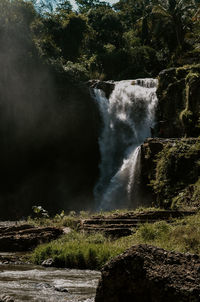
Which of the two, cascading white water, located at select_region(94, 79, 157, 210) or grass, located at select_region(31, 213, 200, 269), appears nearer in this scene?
grass, located at select_region(31, 213, 200, 269)

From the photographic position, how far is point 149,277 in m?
3.44

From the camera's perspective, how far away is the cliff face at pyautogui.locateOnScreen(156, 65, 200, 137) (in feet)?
68.4

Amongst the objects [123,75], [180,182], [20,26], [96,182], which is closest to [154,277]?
[180,182]

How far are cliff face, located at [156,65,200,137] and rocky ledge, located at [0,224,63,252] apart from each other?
11198mm

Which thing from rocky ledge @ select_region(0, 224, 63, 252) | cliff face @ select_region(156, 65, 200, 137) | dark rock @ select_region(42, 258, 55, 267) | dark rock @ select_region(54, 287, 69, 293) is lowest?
rocky ledge @ select_region(0, 224, 63, 252)

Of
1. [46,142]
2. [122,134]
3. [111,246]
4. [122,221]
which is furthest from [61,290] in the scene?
[46,142]

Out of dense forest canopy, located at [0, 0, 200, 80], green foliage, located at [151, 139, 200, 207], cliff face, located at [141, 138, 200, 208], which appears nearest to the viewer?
cliff face, located at [141, 138, 200, 208]

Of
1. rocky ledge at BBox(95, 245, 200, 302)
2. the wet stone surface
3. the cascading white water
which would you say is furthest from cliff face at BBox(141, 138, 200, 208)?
rocky ledge at BBox(95, 245, 200, 302)

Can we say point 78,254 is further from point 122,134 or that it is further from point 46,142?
point 46,142

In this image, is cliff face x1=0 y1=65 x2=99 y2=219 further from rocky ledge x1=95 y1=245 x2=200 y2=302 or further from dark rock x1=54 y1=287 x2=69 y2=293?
rocky ledge x1=95 y1=245 x2=200 y2=302

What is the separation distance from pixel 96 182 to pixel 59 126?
570cm

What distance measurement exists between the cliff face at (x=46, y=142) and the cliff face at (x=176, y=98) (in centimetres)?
538

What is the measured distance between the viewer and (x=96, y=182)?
82.2 feet

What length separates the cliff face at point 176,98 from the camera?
821 inches
